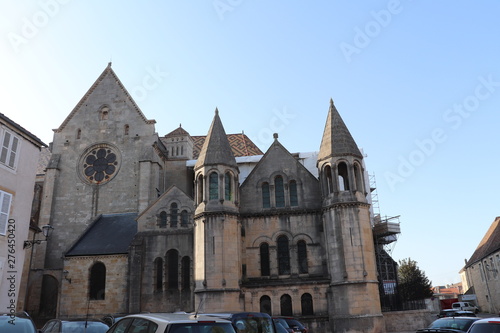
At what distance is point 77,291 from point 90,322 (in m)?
17.8

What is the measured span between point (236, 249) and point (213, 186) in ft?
13.0

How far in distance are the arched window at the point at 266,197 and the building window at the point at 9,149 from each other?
45.7ft

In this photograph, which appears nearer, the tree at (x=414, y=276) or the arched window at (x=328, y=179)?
the arched window at (x=328, y=179)

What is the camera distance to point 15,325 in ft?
28.8

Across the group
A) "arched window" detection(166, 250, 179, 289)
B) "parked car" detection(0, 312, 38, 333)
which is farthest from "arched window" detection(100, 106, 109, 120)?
"parked car" detection(0, 312, 38, 333)

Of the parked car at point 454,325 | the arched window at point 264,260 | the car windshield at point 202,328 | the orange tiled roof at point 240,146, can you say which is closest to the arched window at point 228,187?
the arched window at point 264,260

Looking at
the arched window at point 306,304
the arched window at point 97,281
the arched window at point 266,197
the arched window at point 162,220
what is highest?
the arched window at point 266,197

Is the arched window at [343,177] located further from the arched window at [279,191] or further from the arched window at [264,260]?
the arched window at [264,260]

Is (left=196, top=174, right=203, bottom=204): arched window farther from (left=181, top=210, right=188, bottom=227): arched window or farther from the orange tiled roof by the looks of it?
the orange tiled roof

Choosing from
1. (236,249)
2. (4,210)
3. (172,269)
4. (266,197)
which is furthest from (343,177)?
(4,210)

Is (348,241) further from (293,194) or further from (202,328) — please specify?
(202,328)

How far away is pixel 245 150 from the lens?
152ft

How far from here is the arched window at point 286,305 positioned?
24.9 meters

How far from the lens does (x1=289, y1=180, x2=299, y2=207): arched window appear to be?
2733cm
